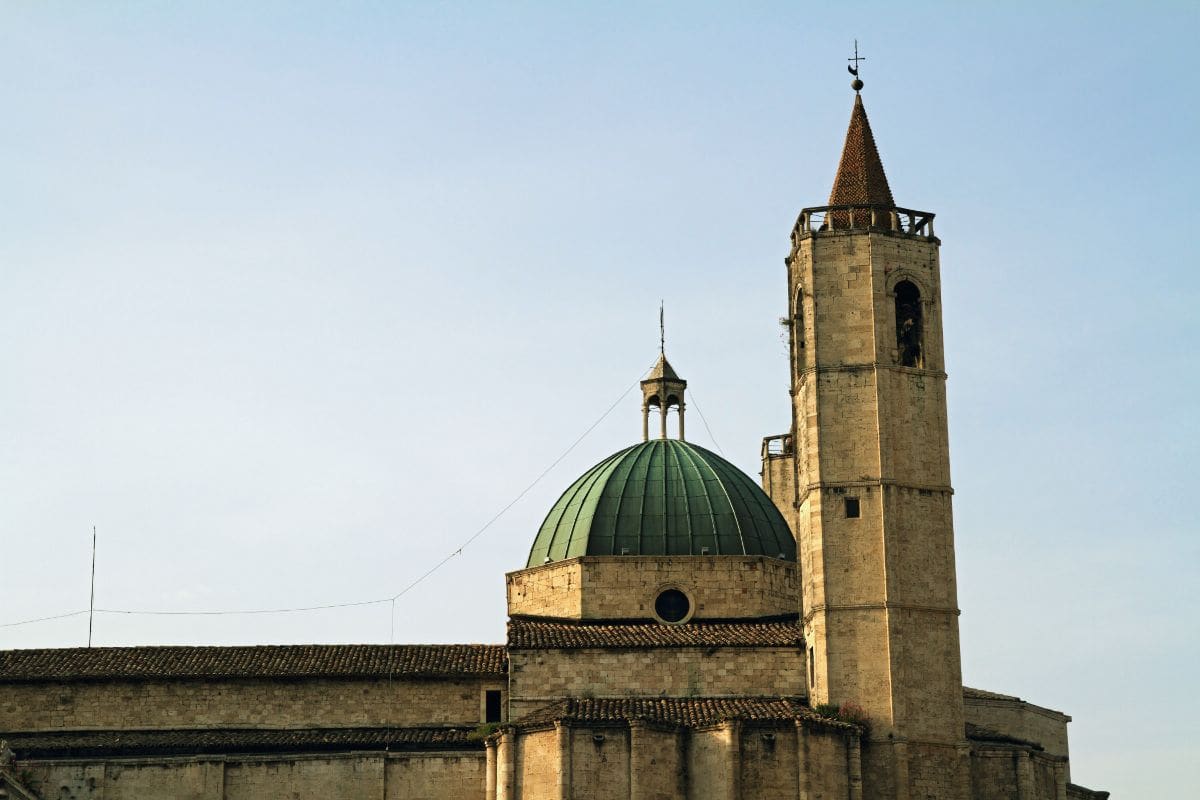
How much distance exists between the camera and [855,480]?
50.9 meters

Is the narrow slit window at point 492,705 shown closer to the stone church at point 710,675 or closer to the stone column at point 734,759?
the stone church at point 710,675

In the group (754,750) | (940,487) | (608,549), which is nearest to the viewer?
(754,750)

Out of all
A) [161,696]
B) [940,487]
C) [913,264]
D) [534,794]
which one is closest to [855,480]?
[940,487]

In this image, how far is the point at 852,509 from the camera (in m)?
50.8

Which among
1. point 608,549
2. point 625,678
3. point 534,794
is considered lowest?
point 534,794

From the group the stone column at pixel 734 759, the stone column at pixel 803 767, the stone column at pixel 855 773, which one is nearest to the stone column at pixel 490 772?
the stone column at pixel 734 759

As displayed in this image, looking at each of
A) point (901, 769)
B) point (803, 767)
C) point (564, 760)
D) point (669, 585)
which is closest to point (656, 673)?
point (669, 585)

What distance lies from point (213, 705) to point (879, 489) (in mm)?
17501

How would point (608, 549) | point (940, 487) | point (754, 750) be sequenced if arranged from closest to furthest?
point (754, 750) → point (940, 487) → point (608, 549)

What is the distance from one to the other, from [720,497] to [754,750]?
1100cm

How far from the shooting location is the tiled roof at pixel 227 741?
5081cm

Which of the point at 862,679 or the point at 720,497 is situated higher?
the point at 720,497

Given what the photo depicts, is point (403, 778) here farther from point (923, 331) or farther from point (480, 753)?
point (923, 331)

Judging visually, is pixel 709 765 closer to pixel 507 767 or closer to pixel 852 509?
pixel 507 767
